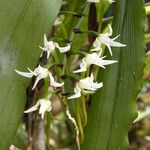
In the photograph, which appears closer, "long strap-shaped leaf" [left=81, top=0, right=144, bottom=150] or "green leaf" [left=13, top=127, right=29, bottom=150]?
"long strap-shaped leaf" [left=81, top=0, right=144, bottom=150]

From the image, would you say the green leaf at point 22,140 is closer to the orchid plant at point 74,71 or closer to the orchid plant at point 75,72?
the orchid plant at point 74,71

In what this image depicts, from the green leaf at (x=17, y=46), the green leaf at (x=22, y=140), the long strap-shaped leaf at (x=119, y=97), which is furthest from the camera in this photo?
the green leaf at (x=22, y=140)

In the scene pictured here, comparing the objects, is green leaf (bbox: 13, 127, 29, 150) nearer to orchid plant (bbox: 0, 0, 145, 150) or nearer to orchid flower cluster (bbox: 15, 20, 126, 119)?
orchid plant (bbox: 0, 0, 145, 150)

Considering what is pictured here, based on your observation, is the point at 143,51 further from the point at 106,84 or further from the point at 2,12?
the point at 2,12

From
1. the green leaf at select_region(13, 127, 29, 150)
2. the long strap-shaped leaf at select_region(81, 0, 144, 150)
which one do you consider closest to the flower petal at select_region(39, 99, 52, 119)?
the long strap-shaped leaf at select_region(81, 0, 144, 150)

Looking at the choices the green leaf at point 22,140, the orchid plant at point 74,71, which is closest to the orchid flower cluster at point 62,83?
the orchid plant at point 74,71

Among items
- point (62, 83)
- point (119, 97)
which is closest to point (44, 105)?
point (62, 83)
